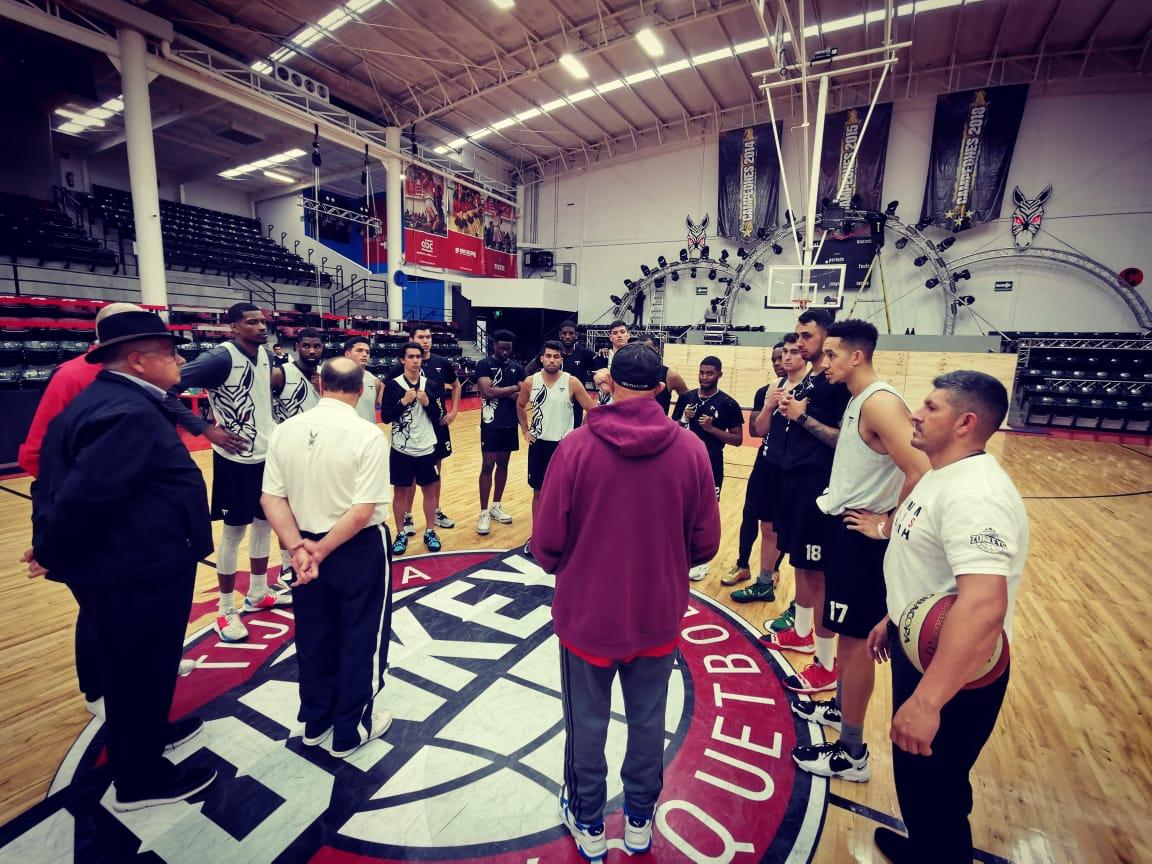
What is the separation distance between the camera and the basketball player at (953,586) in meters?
1.20

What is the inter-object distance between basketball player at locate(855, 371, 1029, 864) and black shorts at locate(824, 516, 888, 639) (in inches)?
14.6

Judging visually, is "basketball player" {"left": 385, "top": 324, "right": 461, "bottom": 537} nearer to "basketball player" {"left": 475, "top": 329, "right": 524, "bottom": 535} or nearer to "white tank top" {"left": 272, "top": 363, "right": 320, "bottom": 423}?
"basketball player" {"left": 475, "top": 329, "right": 524, "bottom": 535}

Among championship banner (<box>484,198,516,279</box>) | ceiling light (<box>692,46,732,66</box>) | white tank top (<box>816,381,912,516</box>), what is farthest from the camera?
championship banner (<box>484,198,516,279</box>)

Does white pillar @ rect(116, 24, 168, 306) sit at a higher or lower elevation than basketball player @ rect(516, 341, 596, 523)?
higher

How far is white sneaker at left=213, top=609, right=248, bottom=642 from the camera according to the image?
2.86m

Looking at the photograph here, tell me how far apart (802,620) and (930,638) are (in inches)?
69.3

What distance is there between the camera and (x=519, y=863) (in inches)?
66.9

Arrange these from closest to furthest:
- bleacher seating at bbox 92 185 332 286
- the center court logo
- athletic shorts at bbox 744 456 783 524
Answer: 1. the center court logo
2. athletic shorts at bbox 744 456 783 524
3. bleacher seating at bbox 92 185 332 286

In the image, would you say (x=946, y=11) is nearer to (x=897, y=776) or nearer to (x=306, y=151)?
(x=897, y=776)

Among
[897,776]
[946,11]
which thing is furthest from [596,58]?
[897,776]

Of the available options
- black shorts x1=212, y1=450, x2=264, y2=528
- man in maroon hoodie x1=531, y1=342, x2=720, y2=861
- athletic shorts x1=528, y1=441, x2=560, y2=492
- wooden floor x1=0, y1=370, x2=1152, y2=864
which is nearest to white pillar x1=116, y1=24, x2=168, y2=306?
wooden floor x1=0, y1=370, x2=1152, y2=864

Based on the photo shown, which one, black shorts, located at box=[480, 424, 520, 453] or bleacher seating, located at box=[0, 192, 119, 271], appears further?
bleacher seating, located at box=[0, 192, 119, 271]

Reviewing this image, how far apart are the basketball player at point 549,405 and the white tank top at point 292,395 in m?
1.56

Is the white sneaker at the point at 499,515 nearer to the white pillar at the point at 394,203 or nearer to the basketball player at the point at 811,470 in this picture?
the basketball player at the point at 811,470
